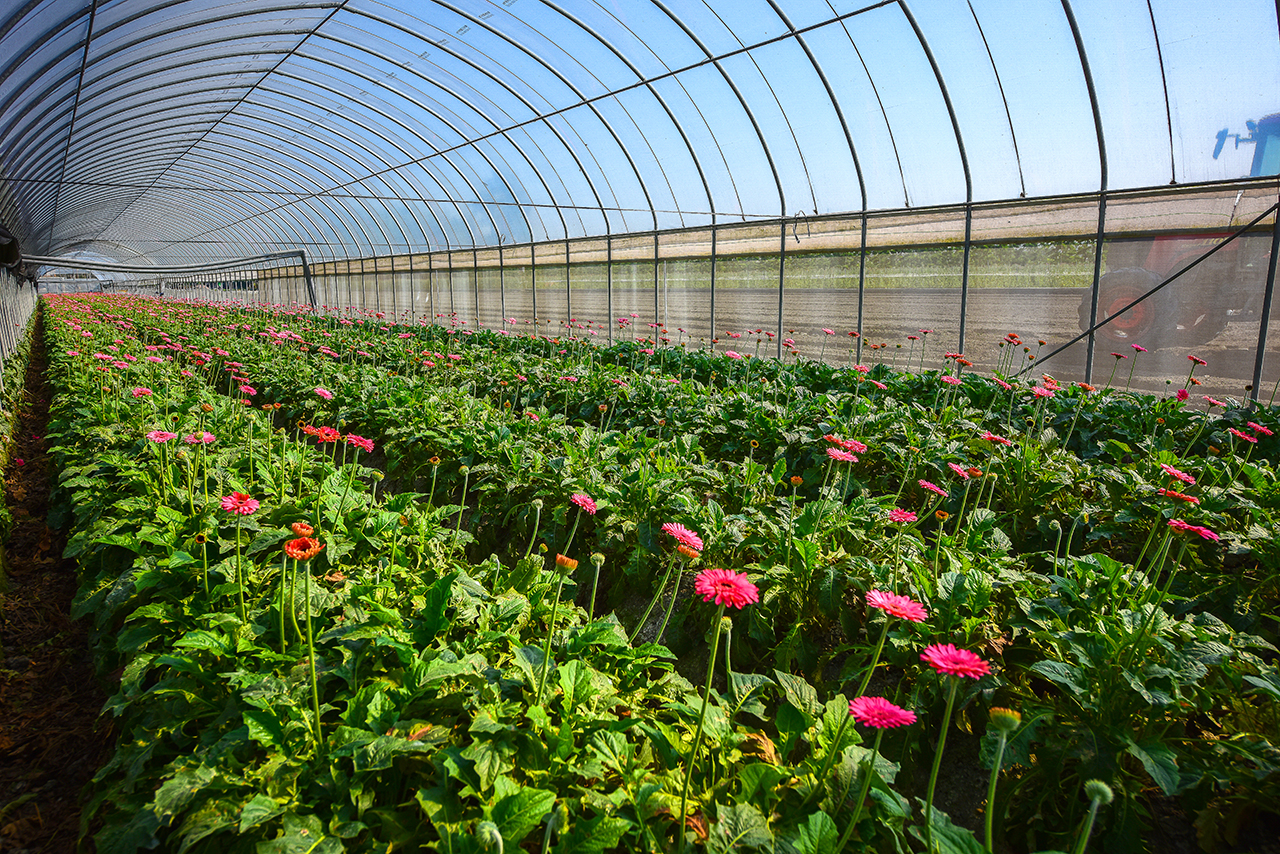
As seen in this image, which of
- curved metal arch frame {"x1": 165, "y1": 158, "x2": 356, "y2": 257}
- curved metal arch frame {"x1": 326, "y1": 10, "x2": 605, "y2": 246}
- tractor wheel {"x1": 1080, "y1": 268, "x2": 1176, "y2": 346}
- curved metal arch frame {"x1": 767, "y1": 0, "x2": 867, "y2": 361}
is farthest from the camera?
curved metal arch frame {"x1": 165, "y1": 158, "x2": 356, "y2": 257}

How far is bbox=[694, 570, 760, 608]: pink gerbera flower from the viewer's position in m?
1.56

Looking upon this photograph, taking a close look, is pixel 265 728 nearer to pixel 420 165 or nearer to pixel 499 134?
pixel 499 134

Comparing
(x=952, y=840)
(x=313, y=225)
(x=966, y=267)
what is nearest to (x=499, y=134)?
(x=966, y=267)

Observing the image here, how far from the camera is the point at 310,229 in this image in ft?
91.1

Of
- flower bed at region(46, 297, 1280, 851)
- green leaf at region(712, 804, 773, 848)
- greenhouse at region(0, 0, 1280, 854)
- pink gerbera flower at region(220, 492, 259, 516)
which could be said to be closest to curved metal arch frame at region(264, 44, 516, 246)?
greenhouse at region(0, 0, 1280, 854)

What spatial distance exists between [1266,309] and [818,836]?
843 centimetres

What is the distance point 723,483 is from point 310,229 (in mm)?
29193

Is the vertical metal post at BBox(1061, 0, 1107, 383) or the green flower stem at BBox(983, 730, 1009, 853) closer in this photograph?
the green flower stem at BBox(983, 730, 1009, 853)

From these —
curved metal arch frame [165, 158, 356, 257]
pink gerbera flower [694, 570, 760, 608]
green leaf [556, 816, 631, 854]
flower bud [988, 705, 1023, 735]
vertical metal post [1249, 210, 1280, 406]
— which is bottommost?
green leaf [556, 816, 631, 854]

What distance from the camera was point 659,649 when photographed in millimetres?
2256

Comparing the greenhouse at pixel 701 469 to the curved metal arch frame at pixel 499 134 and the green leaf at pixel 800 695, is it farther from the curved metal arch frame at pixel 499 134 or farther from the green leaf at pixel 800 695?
the curved metal arch frame at pixel 499 134

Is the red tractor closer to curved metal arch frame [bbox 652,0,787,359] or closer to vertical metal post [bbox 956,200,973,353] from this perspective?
vertical metal post [bbox 956,200,973,353]

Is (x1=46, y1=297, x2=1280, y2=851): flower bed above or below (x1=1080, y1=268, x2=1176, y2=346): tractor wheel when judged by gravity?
below

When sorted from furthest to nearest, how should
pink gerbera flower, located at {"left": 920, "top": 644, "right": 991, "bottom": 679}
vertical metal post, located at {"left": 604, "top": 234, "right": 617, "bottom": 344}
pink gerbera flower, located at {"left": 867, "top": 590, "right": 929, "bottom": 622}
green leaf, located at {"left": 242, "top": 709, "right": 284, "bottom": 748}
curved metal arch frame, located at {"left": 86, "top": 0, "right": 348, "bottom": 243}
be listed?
vertical metal post, located at {"left": 604, "top": 234, "right": 617, "bottom": 344}, curved metal arch frame, located at {"left": 86, "top": 0, "right": 348, "bottom": 243}, green leaf, located at {"left": 242, "top": 709, "right": 284, "bottom": 748}, pink gerbera flower, located at {"left": 867, "top": 590, "right": 929, "bottom": 622}, pink gerbera flower, located at {"left": 920, "top": 644, "right": 991, "bottom": 679}
